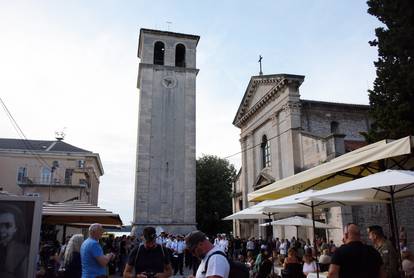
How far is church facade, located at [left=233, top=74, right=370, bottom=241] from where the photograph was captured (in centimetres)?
2208

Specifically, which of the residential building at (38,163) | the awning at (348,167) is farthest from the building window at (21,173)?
the awning at (348,167)

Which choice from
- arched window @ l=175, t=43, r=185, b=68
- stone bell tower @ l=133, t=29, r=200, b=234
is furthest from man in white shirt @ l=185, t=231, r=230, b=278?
arched window @ l=175, t=43, r=185, b=68

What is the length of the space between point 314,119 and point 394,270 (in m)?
19.9

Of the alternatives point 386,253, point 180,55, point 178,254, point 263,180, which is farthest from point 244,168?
point 386,253

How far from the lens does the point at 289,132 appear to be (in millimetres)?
24641

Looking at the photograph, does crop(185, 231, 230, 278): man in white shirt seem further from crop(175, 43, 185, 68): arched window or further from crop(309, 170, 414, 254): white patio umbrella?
crop(175, 43, 185, 68): arched window

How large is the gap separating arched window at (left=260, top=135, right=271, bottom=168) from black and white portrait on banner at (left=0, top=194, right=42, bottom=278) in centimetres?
2466

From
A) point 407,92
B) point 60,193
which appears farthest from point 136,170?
point 407,92

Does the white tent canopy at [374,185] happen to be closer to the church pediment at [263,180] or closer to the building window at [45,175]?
the church pediment at [263,180]

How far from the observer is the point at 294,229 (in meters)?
23.8

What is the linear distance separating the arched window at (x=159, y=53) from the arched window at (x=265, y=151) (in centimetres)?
1140

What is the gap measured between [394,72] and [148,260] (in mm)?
12482

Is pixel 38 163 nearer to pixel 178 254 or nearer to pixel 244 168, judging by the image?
pixel 244 168

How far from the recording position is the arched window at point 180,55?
3406 cm
